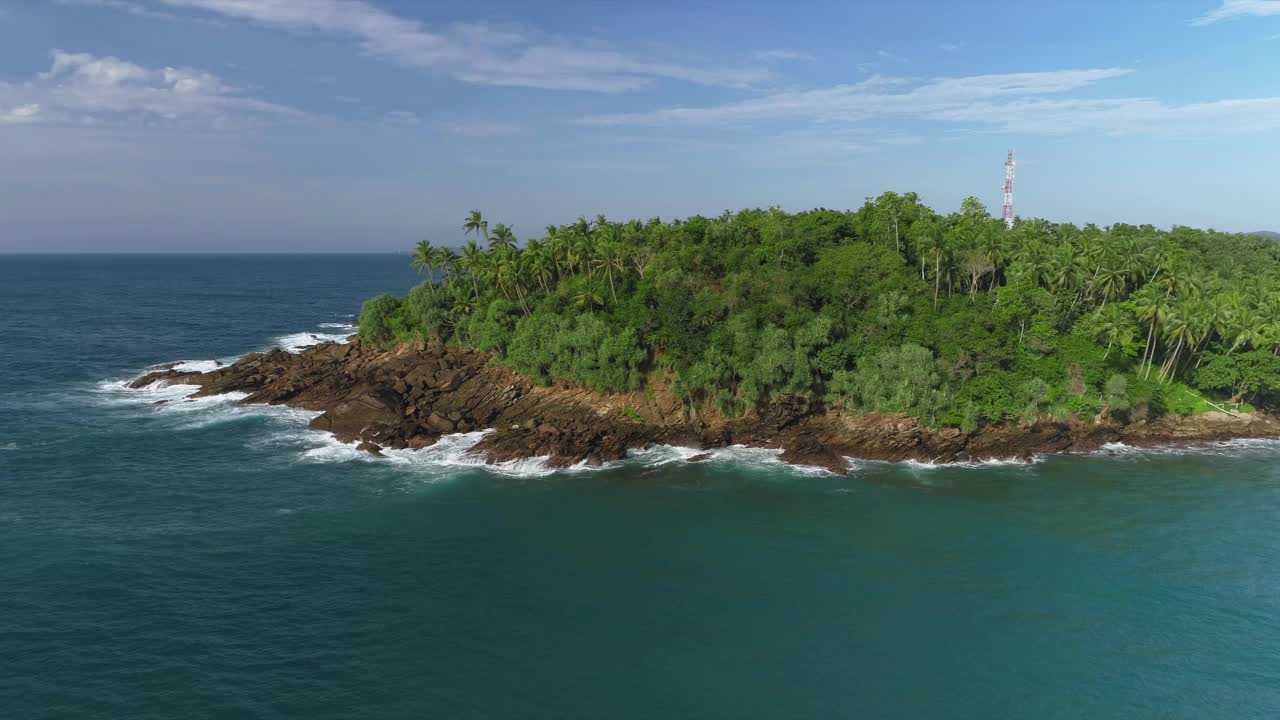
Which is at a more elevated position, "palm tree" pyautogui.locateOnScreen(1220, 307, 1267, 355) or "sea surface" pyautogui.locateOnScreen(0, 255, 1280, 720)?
"palm tree" pyautogui.locateOnScreen(1220, 307, 1267, 355)

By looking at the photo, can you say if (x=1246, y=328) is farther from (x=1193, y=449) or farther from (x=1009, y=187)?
(x=1009, y=187)

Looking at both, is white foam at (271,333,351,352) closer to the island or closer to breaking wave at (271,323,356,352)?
breaking wave at (271,323,356,352)

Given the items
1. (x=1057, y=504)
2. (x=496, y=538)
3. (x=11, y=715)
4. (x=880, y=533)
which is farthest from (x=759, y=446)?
(x=11, y=715)

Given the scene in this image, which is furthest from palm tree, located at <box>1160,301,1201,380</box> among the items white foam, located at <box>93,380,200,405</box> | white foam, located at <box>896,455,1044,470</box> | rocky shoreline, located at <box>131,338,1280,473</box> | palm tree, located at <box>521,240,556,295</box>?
white foam, located at <box>93,380,200,405</box>

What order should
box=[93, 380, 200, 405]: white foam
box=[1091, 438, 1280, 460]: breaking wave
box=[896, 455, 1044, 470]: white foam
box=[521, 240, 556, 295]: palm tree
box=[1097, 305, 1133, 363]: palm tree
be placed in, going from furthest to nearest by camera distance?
1. box=[521, 240, 556, 295]: palm tree
2. box=[93, 380, 200, 405]: white foam
3. box=[1097, 305, 1133, 363]: palm tree
4. box=[1091, 438, 1280, 460]: breaking wave
5. box=[896, 455, 1044, 470]: white foam

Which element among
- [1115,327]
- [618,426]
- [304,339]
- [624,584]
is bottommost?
[624,584]

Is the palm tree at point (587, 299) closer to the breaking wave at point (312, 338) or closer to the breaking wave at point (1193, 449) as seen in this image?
the breaking wave at point (312, 338)

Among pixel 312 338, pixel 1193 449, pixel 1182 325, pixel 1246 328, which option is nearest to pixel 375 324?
pixel 312 338

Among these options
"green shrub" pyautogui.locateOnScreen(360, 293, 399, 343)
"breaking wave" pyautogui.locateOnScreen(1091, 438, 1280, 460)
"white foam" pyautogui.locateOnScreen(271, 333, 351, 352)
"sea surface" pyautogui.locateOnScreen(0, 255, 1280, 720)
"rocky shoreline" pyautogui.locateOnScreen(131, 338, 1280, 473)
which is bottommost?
"sea surface" pyautogui.locateOnScreen(0, 255, 1280, 720)

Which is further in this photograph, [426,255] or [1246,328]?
[426,255]
